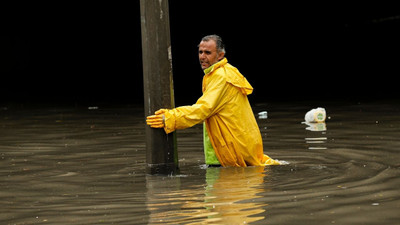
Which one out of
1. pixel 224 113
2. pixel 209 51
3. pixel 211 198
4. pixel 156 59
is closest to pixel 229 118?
pixel 224 113

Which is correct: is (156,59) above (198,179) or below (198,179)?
above

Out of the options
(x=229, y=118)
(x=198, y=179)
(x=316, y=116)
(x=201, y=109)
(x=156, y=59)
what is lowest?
(x=198, y=179)

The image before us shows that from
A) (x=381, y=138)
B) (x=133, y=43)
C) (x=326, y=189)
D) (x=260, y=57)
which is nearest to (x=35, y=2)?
(x=133, y=43)

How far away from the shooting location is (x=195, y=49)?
32.6 meters

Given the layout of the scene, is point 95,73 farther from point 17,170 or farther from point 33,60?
point 17,170

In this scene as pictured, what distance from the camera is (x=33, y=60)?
103 ft

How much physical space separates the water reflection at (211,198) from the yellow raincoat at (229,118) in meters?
0.15

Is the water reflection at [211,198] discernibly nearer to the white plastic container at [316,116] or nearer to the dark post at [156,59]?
the dark post at [156,59]

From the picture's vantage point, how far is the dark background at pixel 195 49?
21.6 meters

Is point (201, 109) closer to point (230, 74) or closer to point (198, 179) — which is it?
point (230, 74)

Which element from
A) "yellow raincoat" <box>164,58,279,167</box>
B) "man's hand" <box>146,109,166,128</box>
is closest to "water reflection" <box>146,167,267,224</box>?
"yellow raincoat" <box>164,58,279,167</box>

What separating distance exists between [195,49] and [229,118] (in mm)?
24236

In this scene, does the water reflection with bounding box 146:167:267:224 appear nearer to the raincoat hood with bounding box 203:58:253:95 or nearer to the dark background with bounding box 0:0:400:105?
the raincoat hood with bounding box 203:58:253:95

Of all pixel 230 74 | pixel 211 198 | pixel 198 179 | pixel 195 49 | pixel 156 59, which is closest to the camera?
pixel 211 198
